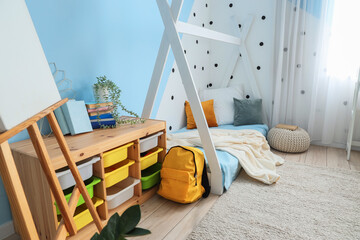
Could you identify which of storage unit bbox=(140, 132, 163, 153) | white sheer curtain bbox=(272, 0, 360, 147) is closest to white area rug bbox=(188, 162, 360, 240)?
storage unit bbox=(140, 132, 163, 153)

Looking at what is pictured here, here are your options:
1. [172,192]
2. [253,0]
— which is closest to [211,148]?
[172,192]

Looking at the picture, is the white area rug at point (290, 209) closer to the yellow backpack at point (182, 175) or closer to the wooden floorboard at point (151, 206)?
the yellow backpack at point (182, 175)

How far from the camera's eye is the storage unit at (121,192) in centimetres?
149

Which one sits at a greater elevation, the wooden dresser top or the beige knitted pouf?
the wooden dresser top

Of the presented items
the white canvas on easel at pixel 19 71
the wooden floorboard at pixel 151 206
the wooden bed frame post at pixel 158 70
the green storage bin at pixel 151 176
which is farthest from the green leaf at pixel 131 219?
the wooden bed frame post at pixel 158 70

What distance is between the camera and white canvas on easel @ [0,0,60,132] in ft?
2.01

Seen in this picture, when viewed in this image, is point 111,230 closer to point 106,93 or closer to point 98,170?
point 98,170

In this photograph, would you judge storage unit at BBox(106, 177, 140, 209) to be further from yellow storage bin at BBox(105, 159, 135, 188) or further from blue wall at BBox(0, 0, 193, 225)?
blue wall at BBox(0, 0, 193, 225)

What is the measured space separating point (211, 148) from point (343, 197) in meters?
1.02

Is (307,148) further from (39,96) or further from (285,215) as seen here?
(39,96)

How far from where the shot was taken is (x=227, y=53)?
10.7 feet

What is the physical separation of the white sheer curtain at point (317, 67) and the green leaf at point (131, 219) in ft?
9.00

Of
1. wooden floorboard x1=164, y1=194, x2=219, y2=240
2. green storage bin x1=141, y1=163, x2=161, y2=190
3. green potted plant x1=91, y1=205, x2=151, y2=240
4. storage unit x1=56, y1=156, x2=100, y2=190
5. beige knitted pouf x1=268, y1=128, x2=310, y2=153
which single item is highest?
green potted plant x1=91, y1=205, x2=151, y2=240

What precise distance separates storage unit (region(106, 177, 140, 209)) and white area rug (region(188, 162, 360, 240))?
0.49m
